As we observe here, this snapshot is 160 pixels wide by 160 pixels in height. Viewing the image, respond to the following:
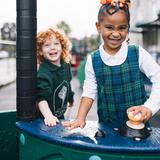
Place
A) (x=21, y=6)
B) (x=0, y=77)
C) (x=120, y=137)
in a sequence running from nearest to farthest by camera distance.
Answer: (x=120, y=137)
(x=21, y=6)
(x=0, y=77)

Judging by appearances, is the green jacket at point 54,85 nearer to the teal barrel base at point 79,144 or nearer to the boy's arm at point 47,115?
the boy's arm at point 47,115

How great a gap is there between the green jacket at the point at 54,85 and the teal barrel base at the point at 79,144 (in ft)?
0.81

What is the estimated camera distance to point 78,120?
1651 mm

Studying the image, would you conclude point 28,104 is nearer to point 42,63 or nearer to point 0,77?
point 42,63

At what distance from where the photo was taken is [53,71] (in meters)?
2.05

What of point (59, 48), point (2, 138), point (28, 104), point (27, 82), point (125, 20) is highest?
point (125, 20)

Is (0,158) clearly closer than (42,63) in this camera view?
No

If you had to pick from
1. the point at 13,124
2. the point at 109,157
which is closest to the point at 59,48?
the point at 13,124

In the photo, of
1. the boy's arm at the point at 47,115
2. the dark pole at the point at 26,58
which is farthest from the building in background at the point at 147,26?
the dark pole at the point at 26,58

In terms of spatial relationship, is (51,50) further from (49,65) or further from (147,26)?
(147,26)

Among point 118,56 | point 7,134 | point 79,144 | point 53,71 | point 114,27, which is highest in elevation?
point 114,27

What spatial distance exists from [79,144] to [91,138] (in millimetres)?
93

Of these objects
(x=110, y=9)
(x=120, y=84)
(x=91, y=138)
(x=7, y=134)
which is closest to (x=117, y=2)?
(x=110, y=9)

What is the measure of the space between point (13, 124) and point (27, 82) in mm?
614
